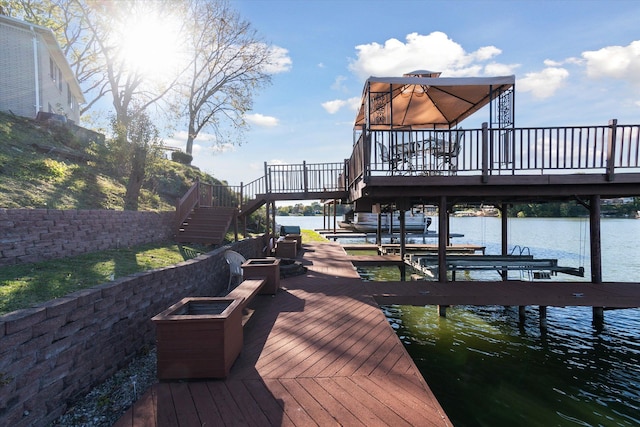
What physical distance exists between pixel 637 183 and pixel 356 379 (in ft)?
27.3

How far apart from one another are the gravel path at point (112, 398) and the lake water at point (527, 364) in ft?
12.7

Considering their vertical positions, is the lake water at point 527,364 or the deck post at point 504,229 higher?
the deck post at point 504,229

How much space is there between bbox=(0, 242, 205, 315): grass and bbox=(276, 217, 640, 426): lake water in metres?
5.18

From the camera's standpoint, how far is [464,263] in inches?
Result: 322

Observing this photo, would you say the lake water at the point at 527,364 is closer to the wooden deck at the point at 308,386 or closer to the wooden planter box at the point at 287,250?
the wooden deck at the point at 308,386

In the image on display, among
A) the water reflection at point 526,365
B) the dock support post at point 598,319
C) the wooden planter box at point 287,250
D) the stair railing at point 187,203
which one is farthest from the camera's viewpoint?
the stair railing at point 187,203

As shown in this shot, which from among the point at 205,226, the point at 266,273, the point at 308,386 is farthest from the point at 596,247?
the point at 205,226

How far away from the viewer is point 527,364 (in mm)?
6000

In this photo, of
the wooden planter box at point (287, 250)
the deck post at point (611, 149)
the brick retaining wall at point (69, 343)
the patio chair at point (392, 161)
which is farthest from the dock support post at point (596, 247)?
the brick retaining wall at point (69, 343)

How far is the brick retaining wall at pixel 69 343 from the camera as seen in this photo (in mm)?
2496

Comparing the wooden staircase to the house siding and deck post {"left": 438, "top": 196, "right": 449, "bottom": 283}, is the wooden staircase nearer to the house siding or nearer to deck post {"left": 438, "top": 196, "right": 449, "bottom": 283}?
deck post {"left": 438, "top": 196, "right": 449, "bottom": 283}

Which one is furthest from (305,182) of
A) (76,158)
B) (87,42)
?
(87,42)

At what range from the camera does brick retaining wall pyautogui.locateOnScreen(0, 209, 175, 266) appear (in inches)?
189

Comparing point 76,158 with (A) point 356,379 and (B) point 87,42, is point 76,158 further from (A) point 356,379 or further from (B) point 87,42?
(B) point 87,42
